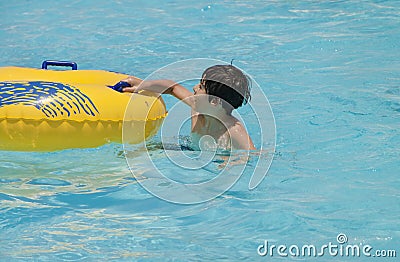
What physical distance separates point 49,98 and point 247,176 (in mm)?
1267

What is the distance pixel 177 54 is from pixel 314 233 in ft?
13.7

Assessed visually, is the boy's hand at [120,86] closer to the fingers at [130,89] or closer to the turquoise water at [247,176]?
the fingers at [130,89]

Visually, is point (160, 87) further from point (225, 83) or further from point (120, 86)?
point (225, 83)

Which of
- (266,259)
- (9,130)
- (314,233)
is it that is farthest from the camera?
(9,130)

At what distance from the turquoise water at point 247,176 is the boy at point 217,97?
0.33 m

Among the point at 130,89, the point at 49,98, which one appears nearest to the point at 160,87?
the point at 130,89

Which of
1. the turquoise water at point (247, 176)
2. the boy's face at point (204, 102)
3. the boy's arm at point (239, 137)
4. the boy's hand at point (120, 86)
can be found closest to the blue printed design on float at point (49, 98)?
the boy's hand at point (120, 86)

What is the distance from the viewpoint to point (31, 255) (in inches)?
125

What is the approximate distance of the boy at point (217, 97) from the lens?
4.32 meters

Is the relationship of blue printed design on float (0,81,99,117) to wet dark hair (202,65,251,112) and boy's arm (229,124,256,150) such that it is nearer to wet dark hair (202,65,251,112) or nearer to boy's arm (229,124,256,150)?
wet dark hair (202,65,251,112)

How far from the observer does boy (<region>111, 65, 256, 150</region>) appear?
14.2 ft

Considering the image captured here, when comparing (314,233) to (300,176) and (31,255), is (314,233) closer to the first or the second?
(300,176)

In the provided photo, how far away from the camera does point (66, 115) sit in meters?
4.02

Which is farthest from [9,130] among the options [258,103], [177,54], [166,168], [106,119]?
[177,54]
